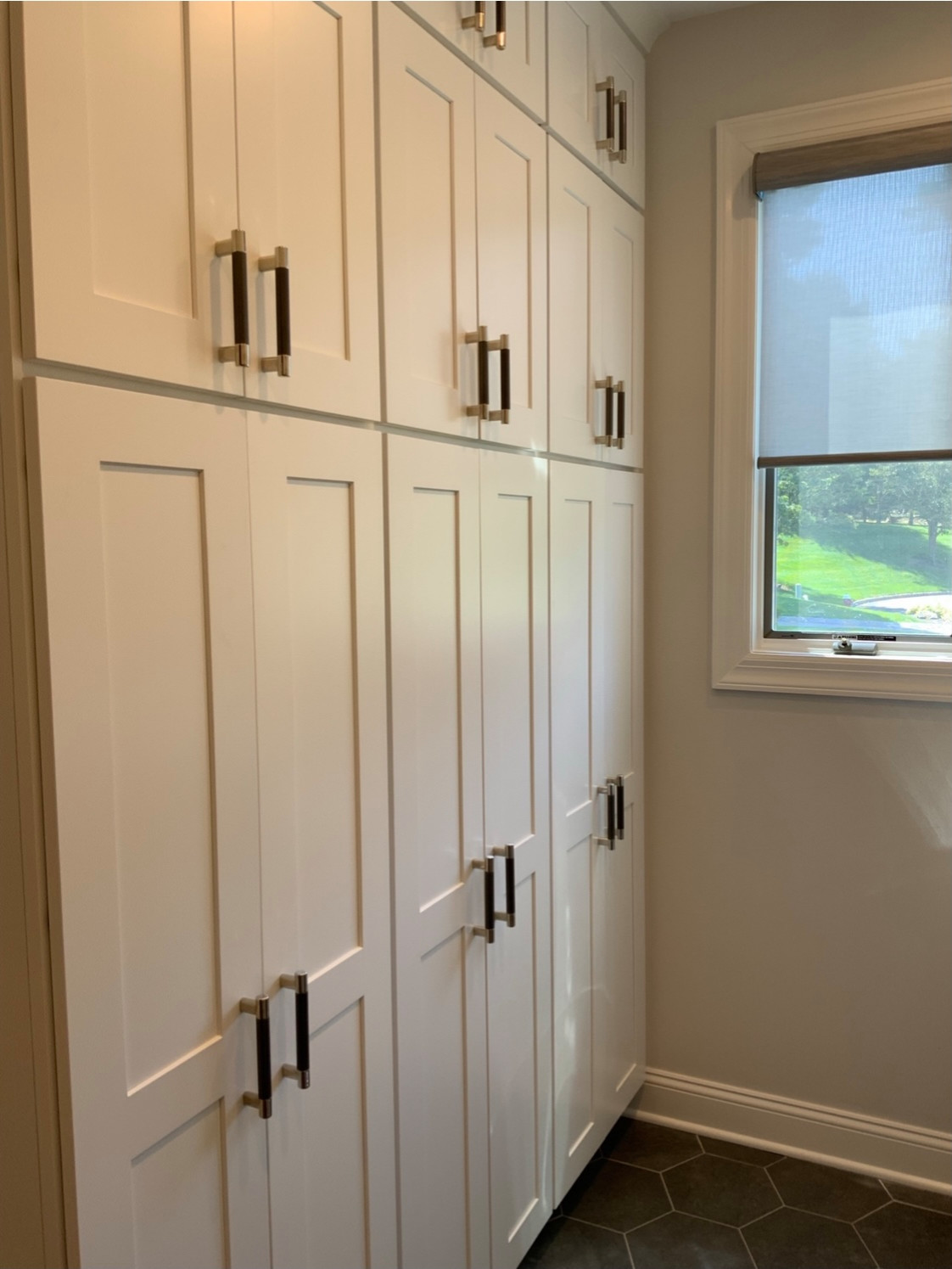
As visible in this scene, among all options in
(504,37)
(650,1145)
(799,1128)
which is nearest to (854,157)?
(504,37)

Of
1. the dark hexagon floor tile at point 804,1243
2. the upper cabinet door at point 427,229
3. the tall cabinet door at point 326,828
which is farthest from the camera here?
the dark hexagon floor tile at point 804,1243

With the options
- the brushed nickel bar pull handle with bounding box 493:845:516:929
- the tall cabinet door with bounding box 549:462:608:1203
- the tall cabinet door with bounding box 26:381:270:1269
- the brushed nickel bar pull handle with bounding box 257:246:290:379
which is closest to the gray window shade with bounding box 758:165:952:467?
the tall cabinet door with bounding box 549:462:608:1203

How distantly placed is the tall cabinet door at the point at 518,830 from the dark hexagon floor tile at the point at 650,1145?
50cm

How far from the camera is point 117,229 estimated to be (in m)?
1.01

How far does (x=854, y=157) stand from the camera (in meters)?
2.31

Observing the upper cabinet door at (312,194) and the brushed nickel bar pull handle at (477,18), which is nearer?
the upper cabinet door at (312,194)

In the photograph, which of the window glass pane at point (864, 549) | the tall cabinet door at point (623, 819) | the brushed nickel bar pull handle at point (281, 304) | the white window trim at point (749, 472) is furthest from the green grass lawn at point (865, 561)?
the brushed nickel bar pull handle at point (281, 304)

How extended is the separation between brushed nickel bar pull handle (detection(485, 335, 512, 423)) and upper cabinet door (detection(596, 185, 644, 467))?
56cm

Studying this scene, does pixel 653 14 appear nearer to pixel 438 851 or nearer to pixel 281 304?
pixel 281 304

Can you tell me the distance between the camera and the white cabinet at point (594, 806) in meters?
2.11

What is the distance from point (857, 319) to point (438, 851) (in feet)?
5.37

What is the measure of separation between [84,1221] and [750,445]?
2.12 metres

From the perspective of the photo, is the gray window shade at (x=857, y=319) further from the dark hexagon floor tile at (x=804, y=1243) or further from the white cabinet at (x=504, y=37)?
the dark hexagon floor tile at (x=804, y=1243)

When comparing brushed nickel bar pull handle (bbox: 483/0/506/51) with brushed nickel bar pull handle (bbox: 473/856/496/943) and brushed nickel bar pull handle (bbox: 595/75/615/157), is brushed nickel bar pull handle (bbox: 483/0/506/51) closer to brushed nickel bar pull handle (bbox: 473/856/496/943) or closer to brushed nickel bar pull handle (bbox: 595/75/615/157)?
brushed nickel bar pull handle (bbox: 595/75/615/157)
